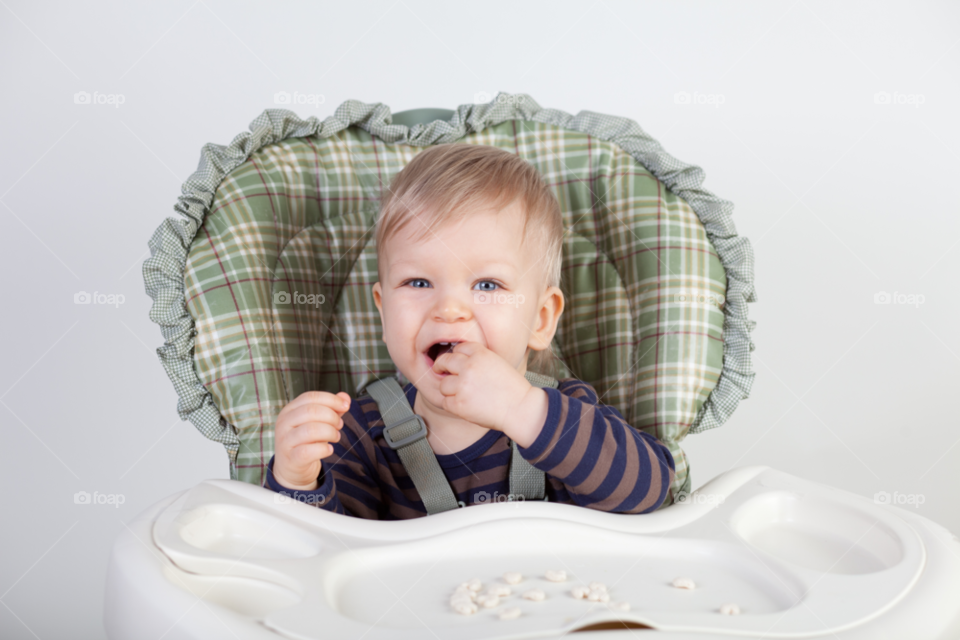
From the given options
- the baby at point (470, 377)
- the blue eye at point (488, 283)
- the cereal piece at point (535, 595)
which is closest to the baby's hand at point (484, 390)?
the baby at point (470, 377)

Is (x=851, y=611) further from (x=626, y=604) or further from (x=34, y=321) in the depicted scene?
(x=34, y=321)

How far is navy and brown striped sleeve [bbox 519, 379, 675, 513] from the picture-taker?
827 mm

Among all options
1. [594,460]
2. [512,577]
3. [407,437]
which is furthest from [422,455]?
[512,577]

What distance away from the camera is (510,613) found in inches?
23.1

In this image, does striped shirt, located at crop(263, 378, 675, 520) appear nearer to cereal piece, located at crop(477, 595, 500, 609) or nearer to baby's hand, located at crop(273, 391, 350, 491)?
baby's hand, located at crop(273, 391, 350, 491)

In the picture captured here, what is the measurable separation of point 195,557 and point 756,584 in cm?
48

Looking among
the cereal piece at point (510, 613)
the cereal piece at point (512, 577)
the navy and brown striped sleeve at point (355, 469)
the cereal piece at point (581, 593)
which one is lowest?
the navy and brown striped sleeve at point (355, 469)

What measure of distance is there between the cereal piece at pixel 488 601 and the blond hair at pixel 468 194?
0.46 meters

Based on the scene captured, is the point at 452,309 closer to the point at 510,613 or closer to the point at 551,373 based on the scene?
the point at 551,373

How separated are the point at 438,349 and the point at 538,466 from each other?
0.65 feet

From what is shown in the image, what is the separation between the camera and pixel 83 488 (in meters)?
1.55

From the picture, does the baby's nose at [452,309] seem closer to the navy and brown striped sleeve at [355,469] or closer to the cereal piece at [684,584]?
the navy and brown striped sleeve at [355,469]

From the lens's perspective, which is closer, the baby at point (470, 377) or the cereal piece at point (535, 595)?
the cereal piece at point (535, 595)

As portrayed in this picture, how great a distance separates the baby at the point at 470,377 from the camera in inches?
32.8
